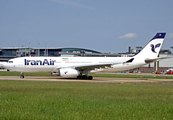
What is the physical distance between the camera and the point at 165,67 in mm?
99938

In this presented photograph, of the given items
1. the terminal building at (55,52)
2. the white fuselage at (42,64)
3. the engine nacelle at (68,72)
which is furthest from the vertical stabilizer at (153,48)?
the terminal building at (55,52)

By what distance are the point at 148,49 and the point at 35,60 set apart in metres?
20.9

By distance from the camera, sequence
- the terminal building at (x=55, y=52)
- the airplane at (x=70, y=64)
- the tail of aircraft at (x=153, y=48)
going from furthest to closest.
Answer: the terminal building at (x=55, y=52), the tail of aircraft at (x=153, y=48), the airplane at (x=70, y=64)

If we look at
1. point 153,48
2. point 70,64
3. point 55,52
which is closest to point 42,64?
point 70,64

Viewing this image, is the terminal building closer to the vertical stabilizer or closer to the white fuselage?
the vertical stabilizer

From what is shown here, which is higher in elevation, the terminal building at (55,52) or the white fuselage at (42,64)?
the terminal building at (55,52)

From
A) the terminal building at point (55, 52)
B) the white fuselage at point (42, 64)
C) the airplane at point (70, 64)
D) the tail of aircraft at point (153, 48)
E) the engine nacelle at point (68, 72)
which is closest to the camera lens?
the engine nacelle at point (68, 72)

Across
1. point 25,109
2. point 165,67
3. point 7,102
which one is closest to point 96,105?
point 25,109

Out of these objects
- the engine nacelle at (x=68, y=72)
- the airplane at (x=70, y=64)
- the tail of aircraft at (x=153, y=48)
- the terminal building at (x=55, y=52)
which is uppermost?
the terminal building at (x=55, y=52)

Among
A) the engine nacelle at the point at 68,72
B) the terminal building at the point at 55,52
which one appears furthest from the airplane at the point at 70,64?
the terminal building at the point at 55,52

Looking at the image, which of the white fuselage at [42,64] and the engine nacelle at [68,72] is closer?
the engine nacelle at [68,72]

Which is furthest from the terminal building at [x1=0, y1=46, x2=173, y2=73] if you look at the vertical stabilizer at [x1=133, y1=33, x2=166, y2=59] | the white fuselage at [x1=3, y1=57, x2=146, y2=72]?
the white fuselage at [x1=3, y1=57, x2=146, y2=72]

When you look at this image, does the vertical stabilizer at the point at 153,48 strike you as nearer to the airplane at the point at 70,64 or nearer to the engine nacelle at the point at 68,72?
the airplane at the point at 70,64

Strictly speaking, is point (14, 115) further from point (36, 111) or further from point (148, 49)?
point (148, 49)
